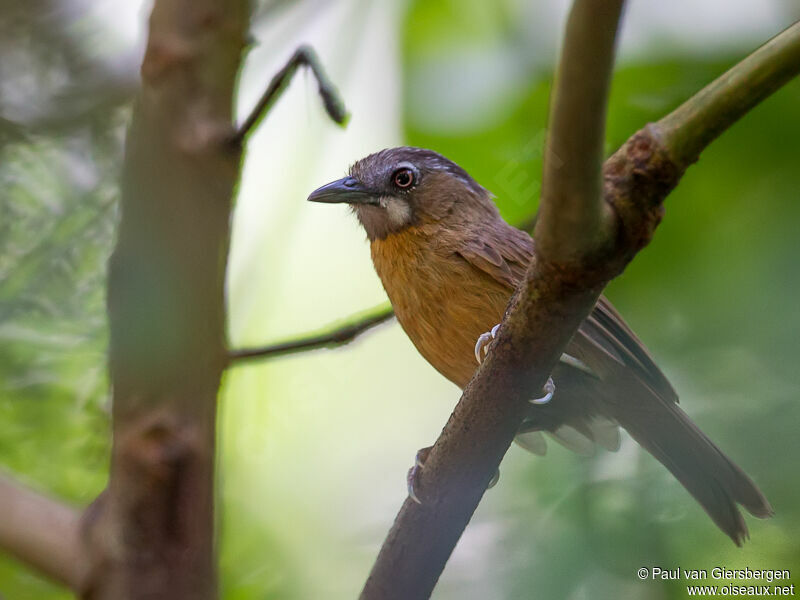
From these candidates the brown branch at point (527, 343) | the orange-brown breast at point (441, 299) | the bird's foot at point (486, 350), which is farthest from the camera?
the orange-brown breast at point (441, 299)

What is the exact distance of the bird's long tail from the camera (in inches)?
118

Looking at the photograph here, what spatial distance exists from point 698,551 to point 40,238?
264 cm

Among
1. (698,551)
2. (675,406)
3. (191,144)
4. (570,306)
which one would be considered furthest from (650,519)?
(191,144)

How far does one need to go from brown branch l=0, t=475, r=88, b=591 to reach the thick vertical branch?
0.06 m

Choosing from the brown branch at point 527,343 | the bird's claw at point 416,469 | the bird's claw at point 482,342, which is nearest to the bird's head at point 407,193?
the bird's claw at point 482,342

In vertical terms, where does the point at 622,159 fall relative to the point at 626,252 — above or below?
above

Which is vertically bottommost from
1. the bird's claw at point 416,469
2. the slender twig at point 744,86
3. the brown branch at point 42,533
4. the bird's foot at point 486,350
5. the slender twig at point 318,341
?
the brown branch at point 42,533

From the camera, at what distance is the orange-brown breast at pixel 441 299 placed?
3570 millimetres

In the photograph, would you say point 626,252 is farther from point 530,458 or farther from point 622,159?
point 530,458

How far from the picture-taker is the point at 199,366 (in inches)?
105

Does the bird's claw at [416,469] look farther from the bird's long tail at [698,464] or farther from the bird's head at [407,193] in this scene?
the bird's head at [407,193]

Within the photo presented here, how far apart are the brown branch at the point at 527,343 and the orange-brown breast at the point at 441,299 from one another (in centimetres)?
114

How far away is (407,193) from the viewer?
4129 mm

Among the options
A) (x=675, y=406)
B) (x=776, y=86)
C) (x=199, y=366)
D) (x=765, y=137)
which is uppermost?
(x=765, y=137)
